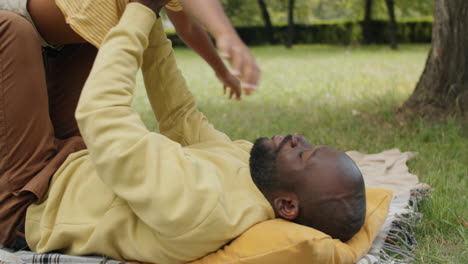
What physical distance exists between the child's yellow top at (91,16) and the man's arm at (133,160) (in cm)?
Answer: 30

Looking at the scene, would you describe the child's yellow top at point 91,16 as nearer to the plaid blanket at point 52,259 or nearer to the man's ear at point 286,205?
the plaid blanket at point 52,259

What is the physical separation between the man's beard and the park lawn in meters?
0.78

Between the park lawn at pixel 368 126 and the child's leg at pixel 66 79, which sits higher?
the child's leg at pixel 66 79

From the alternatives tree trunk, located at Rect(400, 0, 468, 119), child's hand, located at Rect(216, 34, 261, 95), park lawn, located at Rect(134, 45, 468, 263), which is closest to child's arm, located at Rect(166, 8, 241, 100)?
child's hand, located at Rect(216, 34, 261, 95)

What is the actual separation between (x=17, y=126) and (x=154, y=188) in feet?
2.37

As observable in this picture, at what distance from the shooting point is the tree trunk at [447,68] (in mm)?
4590

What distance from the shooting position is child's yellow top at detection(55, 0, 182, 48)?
2.09 m

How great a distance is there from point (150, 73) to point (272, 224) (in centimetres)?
110

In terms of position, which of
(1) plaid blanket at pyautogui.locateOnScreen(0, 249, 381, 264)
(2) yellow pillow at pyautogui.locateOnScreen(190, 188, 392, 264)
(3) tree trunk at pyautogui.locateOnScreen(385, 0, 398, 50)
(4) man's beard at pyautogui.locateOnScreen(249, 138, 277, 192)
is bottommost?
(3) tree trunk at pyautogui.locateOnScreen(385, 0, 398, 50)

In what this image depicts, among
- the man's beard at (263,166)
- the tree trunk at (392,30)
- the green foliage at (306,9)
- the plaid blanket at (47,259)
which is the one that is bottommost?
the green foliage at (306,9)

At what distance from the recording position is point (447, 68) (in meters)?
4.69

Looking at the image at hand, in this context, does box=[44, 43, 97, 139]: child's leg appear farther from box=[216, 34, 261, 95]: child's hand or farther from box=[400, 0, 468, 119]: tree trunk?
box=[400, 0, 468, 119]: tree trunk

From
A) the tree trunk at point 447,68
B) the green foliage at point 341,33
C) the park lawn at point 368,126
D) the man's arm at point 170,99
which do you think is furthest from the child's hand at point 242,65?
the green foliage at point 341,33

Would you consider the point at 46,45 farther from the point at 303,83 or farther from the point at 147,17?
the point at 303,83
